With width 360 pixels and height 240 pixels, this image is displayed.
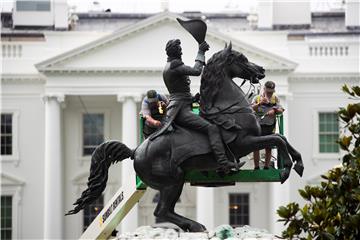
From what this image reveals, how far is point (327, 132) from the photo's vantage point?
151ft

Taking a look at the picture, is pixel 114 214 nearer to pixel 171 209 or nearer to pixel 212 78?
pixel 171 209

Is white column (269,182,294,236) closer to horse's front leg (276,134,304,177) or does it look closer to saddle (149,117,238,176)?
horse's front leg (276,134,304,177)

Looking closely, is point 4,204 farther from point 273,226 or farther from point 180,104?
point 180,104

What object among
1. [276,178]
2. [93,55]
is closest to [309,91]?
[93,55]

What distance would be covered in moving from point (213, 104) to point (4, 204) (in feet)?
116

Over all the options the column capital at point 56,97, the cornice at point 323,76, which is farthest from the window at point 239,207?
the column capital at point 56,97

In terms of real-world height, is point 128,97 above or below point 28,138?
above

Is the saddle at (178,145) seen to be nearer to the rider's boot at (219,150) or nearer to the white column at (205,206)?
the rider's boot at (219,150)

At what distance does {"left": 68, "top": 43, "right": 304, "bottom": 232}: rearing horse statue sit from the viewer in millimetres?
11477

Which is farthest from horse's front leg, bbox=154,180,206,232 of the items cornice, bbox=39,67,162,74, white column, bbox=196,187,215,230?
cornice, bbox=39,67,162,74

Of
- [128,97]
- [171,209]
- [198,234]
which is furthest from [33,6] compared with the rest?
[198,234]

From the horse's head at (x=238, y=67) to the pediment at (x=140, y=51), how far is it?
31.7 meters

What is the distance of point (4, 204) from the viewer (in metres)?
45.9

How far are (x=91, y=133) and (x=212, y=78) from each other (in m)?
35.4
